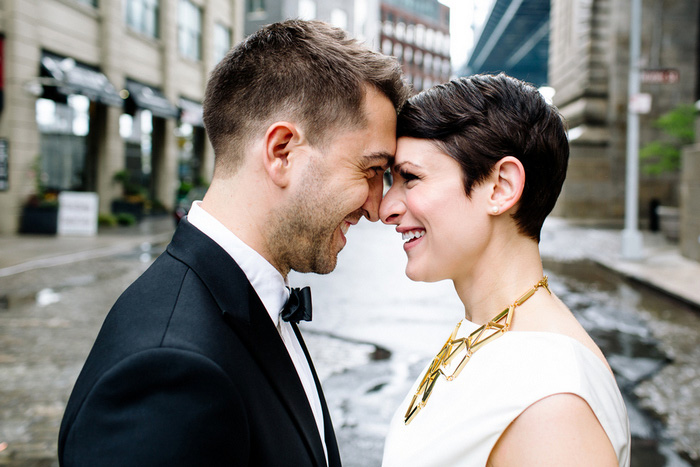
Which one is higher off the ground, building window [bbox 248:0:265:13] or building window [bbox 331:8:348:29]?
building window [bbox 331:8:348:29]

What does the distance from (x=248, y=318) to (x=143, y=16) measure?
26285 mm

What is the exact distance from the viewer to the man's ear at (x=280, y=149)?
172 centimetres

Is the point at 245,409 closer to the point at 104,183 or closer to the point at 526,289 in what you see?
the point at 526,289

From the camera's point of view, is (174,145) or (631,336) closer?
(631,336)

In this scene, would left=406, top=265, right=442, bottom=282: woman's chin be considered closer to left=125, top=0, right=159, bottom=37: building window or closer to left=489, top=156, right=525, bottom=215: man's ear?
left=489, top=156, right=525, bottom=215: man's ear

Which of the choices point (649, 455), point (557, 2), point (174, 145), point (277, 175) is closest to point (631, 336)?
point (649, 455)

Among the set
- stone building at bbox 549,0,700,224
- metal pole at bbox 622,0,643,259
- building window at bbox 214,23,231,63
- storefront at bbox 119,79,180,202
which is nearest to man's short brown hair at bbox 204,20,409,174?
metal pole at bbox 622,0,643,259

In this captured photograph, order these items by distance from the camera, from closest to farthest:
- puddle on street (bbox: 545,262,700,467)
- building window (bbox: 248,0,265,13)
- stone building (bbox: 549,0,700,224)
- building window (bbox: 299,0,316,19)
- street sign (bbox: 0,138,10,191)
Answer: puddle on street (bbox: 545,262,700,467)
street sign (bbox: 0,138,10,191)
stone building (bbox: 549,0,700,224)
building window (bbox: 248,0,265,13)
building window (bbox: 299,0,316,19)

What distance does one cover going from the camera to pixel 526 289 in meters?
1.82

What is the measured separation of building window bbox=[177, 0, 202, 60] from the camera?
28219mm

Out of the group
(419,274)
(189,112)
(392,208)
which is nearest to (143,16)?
(189,112)

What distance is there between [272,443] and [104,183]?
22297 mm

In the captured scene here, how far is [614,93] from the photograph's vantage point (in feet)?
81.9

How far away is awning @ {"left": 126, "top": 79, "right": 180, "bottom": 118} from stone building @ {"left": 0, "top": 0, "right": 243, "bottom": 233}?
5 centimetres
